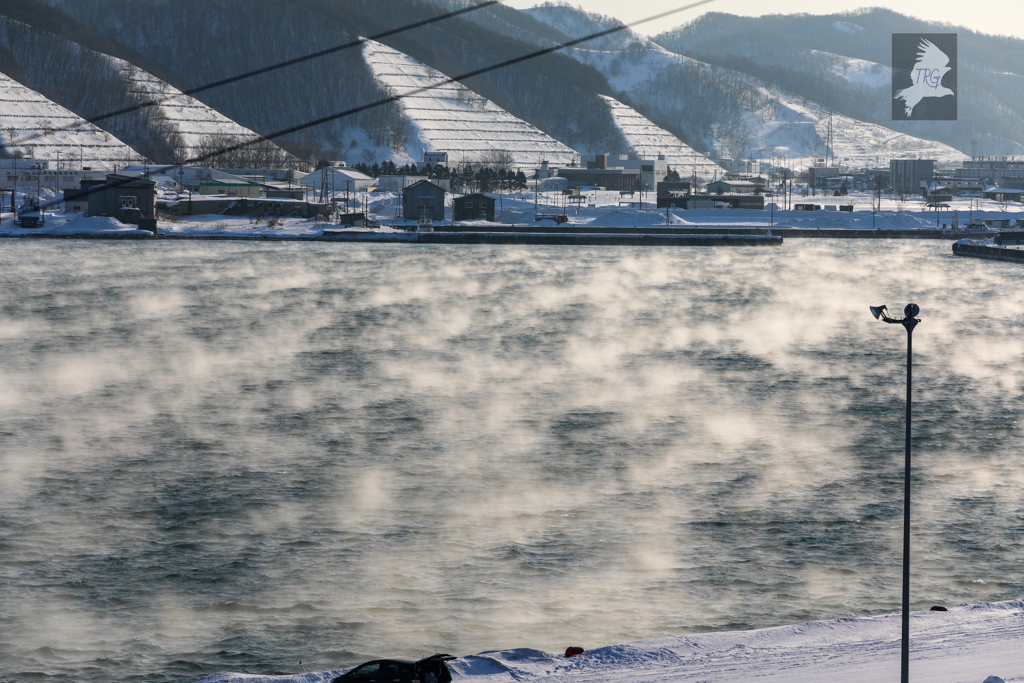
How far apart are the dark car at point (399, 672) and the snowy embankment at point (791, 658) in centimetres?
60

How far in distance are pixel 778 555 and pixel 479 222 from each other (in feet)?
161

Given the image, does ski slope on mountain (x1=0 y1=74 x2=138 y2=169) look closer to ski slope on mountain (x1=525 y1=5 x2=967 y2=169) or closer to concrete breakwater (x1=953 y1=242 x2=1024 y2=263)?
concrete breakwater (x1=953 y1=242 x2=1024 y2=263)

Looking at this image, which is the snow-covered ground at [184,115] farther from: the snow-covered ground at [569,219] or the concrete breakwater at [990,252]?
the concrete breakwater at [990,252]

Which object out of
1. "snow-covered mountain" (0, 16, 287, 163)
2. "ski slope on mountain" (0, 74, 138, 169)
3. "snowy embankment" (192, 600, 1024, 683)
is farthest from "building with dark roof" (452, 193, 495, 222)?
"snowy embankment" (192, 600, 1024, 683)

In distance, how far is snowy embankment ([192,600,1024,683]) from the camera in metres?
7.07

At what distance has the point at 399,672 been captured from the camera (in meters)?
6.30

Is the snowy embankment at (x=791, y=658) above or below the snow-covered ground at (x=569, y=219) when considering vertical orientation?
below

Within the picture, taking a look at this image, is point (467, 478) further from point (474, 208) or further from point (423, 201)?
point (474, 208)

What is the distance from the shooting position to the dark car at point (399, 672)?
6297 mm

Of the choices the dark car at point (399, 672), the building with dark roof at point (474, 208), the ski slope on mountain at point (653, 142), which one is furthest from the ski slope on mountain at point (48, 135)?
the dark car at point (399, 672)

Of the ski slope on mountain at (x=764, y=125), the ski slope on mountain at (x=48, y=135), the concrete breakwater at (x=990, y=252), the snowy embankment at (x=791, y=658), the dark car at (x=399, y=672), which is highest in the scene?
the ski slope on mountain at (x=764, y=125)

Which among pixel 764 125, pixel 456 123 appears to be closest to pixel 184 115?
pixel 456 123

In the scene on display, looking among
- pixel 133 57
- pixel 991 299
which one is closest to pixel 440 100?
pixel 133 57

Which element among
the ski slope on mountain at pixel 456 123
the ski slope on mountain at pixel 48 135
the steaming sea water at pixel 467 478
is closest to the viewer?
the steaming sea water at pixel 467 478
